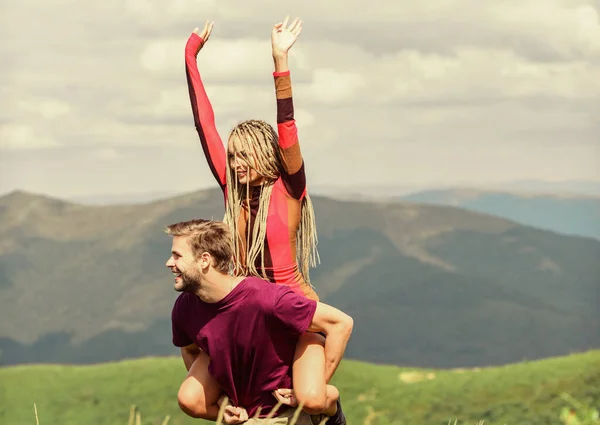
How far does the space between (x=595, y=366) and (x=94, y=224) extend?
400 ft

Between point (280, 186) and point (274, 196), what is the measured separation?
8 centimetres

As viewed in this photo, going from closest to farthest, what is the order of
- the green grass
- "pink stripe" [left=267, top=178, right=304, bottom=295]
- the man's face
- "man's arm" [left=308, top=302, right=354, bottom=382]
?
the man's face
"man's arm" [left=308, top=302, right=354, bottom=382]
"pink stripe" [left=267, top=178, right=304, bottom=295]
the green grass

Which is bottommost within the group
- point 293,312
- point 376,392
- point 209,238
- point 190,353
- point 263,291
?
point 376,392

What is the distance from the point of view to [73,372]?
24094 mm

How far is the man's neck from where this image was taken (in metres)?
6.30

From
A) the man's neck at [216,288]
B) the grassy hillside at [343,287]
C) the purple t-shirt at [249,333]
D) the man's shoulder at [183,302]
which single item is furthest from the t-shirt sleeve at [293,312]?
the grassy hillside at [343,287]

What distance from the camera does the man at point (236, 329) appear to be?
625 centimetres

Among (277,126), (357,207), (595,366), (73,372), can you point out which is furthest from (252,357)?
(357,207)

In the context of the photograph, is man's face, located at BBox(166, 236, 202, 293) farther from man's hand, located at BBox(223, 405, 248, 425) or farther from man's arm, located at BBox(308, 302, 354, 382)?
man's hand, located at BBox(223, 405, 248, 425)

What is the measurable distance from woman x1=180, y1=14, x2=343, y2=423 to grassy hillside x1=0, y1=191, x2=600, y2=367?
412 feet

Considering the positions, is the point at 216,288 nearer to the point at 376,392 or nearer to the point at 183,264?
the point at 183,264

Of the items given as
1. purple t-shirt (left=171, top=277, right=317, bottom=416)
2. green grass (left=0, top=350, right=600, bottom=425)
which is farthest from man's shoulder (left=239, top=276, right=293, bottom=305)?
green grass (left=0, top=350, right=600, bottom=425)

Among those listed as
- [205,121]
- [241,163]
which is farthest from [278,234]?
[205,121]

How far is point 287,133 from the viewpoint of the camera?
665 cm
